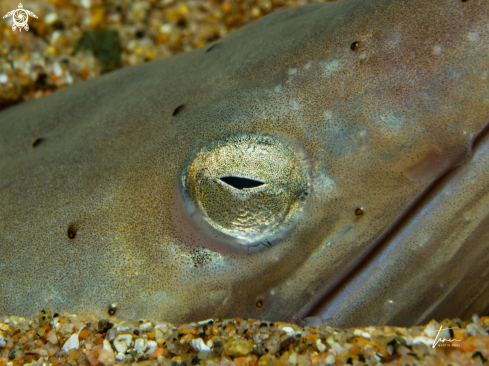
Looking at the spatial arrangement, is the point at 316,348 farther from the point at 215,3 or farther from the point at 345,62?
the point at 215,3

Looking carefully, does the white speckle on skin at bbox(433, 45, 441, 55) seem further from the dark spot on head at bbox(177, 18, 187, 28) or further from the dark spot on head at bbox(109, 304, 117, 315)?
the dark spot on head at bbox(177, 18, 187, 28)

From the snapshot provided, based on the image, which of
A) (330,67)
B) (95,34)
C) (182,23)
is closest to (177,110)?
(330,67)

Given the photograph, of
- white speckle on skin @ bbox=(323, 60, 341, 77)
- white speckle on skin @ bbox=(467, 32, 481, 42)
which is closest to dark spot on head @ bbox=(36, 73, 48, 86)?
white speckle on skin @ bbox=(323, 60, 341, 77)

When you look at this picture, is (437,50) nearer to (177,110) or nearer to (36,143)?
(177,110)

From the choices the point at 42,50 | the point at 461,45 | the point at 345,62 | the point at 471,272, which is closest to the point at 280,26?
the point at 345,62

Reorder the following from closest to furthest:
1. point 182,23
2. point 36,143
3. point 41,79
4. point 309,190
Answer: point 309,190 < point 36,143 < point 41,79 < point 182,23

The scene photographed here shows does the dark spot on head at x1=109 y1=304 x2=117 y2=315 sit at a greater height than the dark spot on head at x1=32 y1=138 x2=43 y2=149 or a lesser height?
lesser

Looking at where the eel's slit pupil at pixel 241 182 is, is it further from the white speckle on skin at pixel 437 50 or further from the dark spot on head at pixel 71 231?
the white speckle on skin at pixel 437 50
